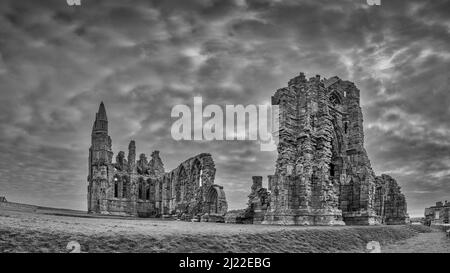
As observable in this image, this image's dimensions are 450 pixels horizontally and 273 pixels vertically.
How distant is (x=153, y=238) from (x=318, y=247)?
543 cm

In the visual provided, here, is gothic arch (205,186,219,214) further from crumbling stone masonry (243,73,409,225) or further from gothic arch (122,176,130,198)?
gothic arch (122,176,130,198)

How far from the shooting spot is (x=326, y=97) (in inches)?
942

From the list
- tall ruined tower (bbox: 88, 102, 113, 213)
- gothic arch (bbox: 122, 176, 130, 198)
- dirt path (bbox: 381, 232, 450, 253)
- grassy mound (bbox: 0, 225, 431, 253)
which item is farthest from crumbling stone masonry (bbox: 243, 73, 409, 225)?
gothic arch (bbox: 122, 176, 130, 198)

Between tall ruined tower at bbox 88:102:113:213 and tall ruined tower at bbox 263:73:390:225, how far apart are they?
34713 millimetres

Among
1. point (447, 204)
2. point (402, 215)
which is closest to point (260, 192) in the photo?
point (402, 215)

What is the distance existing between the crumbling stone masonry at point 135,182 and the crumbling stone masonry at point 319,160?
1682cm

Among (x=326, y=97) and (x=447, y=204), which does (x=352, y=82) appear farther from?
(x=447, y=204)

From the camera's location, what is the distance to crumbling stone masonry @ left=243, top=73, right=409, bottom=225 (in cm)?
2092

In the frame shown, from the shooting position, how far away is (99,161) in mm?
52219

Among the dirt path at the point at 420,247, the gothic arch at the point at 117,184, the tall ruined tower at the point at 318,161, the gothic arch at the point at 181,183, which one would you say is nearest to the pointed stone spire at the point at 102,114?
the gothic arch at the point at 117,184

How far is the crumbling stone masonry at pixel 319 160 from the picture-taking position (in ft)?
68.6

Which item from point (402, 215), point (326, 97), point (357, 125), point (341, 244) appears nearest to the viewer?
point (341, 244)

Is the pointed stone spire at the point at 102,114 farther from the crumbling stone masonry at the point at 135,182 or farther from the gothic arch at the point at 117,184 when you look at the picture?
the gothic arch at the point at 117,184

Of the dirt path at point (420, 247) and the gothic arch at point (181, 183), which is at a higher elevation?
the gothic arch at point (181, 183)
